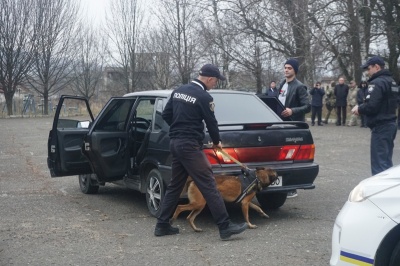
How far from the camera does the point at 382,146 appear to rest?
7.62 meters

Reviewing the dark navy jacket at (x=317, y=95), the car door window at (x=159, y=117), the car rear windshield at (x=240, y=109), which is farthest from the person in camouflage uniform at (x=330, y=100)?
the car door window at (x=159, y=117)

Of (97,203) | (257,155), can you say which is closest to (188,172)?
(257,155)

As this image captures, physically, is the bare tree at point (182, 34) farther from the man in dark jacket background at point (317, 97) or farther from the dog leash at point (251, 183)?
the dog leash at point (251, 183)

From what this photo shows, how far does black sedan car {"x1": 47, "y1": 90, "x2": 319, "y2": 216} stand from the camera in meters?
6.79

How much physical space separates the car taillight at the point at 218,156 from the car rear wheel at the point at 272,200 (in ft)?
4.22

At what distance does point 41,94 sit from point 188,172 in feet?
145

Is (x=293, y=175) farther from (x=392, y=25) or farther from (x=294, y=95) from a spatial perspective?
(x=392, y=25)

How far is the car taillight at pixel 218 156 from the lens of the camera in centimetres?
661

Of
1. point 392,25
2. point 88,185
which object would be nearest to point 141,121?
point 88,185

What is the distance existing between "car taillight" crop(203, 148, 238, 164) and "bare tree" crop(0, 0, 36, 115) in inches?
1621

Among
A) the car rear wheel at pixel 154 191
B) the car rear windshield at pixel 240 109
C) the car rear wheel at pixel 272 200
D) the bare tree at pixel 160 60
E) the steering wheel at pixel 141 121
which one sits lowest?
the car rear wheel at pixel 272 200

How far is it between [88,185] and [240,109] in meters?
2.84

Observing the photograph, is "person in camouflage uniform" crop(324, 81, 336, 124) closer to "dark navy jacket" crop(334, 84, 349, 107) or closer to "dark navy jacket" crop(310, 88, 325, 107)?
"dark navy jacket" crop(310, 88, 325, 107)

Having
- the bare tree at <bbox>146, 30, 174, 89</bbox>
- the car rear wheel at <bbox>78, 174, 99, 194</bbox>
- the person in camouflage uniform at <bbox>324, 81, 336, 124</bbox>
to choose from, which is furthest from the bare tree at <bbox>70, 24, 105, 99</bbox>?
the car rear wheel at <bbox>78, 174, 99, 194</bbox>
